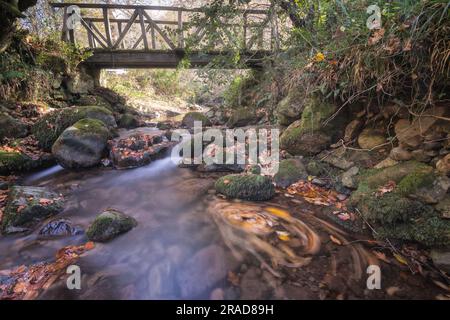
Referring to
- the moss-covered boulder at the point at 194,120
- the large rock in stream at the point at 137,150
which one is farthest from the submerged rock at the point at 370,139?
the moss-covered boulder at the point at 194,120

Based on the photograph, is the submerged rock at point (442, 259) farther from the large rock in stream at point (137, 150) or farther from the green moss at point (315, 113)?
the large rock in stream at point (137, 150)

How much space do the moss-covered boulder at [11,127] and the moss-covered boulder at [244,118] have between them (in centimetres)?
523

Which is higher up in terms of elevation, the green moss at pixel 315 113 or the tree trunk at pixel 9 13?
the tree trunk at pixel 9 13

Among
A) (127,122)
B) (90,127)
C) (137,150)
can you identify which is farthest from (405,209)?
(127,122)

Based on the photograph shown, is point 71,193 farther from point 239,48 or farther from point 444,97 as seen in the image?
point 444,97

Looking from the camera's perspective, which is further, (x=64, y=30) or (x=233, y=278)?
(x=64, y=30)

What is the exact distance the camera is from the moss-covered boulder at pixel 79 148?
18.2 feet

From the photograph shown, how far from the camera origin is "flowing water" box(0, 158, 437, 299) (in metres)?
2.44

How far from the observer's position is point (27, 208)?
3596 millimetres

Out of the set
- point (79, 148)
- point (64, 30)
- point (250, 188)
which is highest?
point (64, 30)

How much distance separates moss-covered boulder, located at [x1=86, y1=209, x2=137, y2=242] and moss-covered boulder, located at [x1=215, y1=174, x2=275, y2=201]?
1.50 meters

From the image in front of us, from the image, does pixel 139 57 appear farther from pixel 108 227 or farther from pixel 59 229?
pixel 108 227

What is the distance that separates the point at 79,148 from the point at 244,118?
14.2 feet

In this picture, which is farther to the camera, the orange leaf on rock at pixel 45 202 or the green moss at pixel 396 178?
the orange leaf on rock at pixel 45 202
